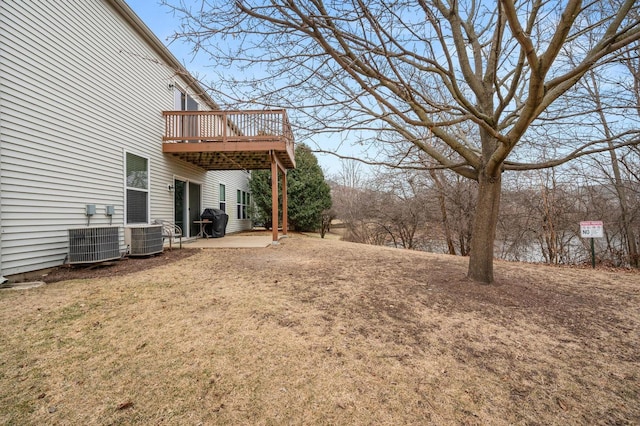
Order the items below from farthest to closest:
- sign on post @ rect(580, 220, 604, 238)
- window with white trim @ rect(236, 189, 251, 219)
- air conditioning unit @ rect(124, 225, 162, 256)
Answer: window with white trim @ rect(236, 189, 251, 219), air conditioning unit @ rect(124, 225, 162, 256), sign on post @ rect(580, 220, 604, 238)

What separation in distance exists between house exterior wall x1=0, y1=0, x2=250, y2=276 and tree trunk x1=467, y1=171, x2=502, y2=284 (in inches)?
178

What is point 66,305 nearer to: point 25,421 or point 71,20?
point 25,421

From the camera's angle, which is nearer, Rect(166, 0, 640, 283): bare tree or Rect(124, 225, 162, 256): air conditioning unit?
Rect(166, 0, 640, 283): bare tree

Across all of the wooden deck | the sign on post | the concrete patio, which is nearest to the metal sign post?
the sign on post

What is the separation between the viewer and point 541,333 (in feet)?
9.34

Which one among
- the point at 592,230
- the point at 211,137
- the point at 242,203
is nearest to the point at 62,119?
the point at 211,137

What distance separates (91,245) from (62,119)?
2.31 metres

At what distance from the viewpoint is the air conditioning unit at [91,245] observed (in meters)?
4.92

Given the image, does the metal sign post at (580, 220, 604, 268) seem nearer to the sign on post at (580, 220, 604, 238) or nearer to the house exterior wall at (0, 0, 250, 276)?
the sign on post at (580, 220, 604, 238)

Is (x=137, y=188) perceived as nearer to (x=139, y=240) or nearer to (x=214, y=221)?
(x=139, y=240)

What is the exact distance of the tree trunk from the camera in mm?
4223

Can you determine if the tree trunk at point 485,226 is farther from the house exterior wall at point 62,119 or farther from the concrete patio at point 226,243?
the concrete patio at point 226,243

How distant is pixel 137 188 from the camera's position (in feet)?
23.6

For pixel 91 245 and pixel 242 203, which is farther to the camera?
pixel 242 203
